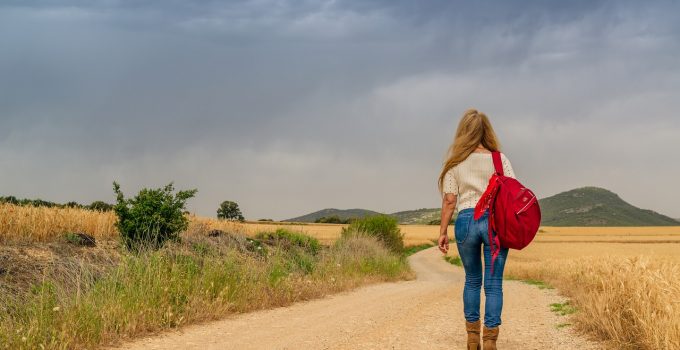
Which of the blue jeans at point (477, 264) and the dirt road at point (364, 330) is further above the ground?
the blue jeans at point (477, 264)

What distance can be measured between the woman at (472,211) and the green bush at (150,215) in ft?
43.2

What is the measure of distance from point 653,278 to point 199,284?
7.39m

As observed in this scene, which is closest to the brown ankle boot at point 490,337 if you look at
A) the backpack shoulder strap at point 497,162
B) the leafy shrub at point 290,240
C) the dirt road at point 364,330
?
the dirt road at point 364,330

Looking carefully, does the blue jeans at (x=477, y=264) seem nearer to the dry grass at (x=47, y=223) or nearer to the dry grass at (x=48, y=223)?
the dry grass at (x=48, y=223)

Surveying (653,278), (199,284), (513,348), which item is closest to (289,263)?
(199,284)

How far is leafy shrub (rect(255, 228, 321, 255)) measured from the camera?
25.4 m

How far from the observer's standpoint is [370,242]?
2803 cm

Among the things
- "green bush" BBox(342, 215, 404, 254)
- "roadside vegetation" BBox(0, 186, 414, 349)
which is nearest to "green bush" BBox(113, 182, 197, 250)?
"roadside vegetation" BBox(0, 186, 414, 349)

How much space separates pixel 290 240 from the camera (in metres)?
27.0

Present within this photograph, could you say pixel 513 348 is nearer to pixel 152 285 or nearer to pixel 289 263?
pixel 152 285

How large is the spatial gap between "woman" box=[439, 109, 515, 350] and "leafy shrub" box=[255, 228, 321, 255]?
1806 centimetres

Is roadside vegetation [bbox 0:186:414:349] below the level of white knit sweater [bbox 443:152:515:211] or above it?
below

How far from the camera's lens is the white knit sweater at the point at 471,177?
669 centimetres

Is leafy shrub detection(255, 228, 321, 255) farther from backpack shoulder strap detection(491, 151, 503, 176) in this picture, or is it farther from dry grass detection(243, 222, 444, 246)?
backpack shoulder strap detection(491, 151, 503, 176)
